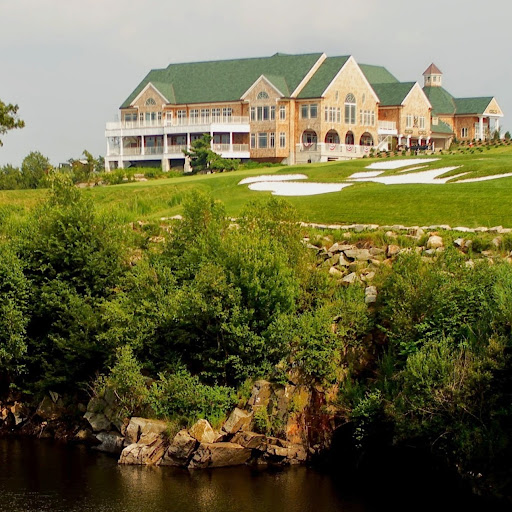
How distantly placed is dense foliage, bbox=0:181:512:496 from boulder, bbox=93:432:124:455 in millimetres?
1096

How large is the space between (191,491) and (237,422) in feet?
9.97

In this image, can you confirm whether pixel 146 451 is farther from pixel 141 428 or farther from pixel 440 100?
pixel 440 100

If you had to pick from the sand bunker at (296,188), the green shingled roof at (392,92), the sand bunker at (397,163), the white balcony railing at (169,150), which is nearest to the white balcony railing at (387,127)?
the green shingled roof at (392,92)

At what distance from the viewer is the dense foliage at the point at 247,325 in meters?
25.6

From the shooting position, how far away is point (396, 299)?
29.6 meters

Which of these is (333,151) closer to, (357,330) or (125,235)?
(125,235)

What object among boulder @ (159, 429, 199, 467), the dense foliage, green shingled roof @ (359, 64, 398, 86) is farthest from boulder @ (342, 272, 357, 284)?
green shingled roof @ (359, 64, 398, 86)

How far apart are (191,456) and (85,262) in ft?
31.1

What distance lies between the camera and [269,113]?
7944 centimetres

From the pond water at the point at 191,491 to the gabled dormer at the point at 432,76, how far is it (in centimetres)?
7405

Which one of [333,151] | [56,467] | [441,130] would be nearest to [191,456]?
[56,467]

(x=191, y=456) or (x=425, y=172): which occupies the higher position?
(x=425, y=172)

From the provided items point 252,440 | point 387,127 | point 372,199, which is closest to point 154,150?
point 387,127

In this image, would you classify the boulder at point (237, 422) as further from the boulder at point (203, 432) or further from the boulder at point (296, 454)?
the boulder at point (296, 454)
